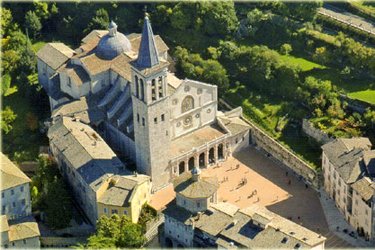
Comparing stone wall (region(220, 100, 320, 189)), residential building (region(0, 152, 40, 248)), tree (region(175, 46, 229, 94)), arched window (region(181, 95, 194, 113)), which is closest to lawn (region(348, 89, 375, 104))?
stone wall (region(220, 100, 320, 189))

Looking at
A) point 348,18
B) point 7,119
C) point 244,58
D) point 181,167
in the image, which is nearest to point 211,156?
point 181,167

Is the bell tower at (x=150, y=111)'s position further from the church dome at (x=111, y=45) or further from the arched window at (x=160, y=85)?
the church dome at (x=111, y=45)

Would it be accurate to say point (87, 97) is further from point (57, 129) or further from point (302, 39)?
point (302, 39)

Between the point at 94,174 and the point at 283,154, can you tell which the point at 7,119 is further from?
the point at 283,154

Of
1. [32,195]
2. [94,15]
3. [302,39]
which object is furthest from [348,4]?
[32,195]

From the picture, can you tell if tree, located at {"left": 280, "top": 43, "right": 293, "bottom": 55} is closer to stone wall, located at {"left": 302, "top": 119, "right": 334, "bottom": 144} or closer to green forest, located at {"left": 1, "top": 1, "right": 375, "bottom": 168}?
green forest, located at {"left": 1, "top": 1, "right": 375, "bottom": 168}

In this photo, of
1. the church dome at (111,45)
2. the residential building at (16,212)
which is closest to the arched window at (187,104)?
the church dome at (111,45)
